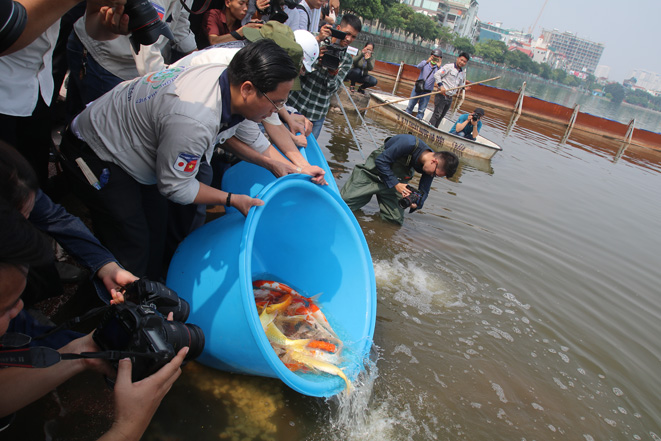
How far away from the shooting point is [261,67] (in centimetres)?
190

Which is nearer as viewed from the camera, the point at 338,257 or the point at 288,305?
the point at 288,305

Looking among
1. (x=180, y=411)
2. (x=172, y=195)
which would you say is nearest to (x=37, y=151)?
(x=172, y=195)

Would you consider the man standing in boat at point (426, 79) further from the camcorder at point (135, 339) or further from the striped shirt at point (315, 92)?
the camcorder at point (135, 339)

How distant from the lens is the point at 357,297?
2580 mm

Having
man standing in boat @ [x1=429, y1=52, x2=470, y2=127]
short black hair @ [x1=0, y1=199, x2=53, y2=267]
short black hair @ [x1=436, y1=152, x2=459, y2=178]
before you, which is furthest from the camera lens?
man standing in boat @ [x1=429, y1=52, x2=470, y2=127]

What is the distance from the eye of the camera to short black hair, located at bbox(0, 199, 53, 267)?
951mm

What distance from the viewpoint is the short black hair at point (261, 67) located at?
190cm

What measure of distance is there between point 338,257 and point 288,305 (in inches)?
17.7

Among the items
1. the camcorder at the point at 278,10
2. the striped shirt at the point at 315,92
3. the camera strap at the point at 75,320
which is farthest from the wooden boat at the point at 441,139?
the camera strap at the point at 75,320

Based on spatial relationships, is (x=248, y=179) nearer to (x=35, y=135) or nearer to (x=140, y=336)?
(x=35, y=135)

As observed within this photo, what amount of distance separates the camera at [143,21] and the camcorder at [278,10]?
231 cm

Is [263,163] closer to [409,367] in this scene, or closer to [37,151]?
[37,151]

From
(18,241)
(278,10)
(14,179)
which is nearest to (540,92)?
(278,10)

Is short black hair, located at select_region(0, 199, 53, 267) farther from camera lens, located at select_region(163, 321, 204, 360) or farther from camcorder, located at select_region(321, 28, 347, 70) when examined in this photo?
camcorder, located at select_region(321, 28, 347, 70)
